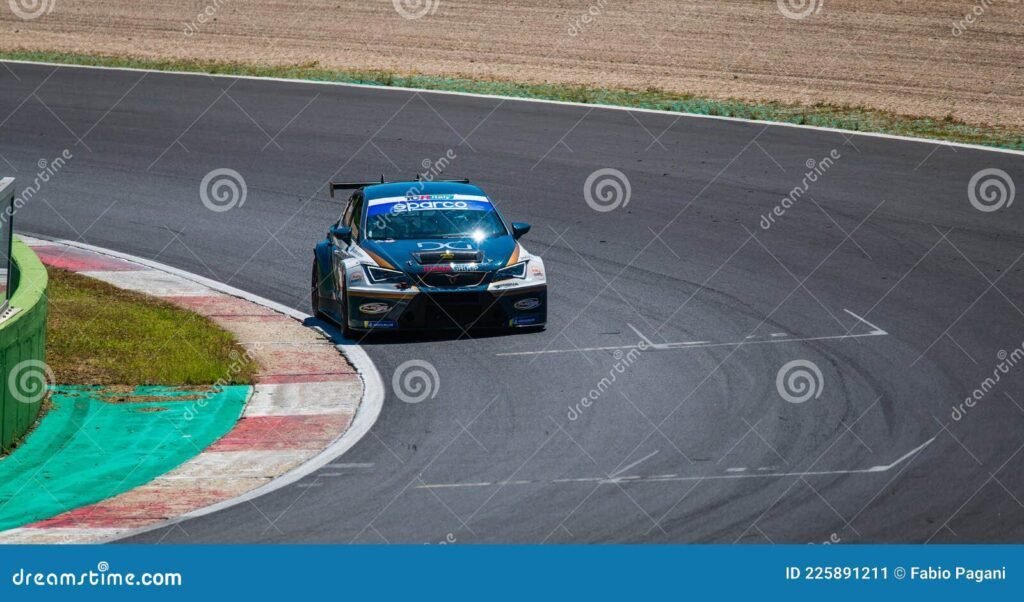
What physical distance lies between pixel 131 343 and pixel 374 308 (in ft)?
7.67

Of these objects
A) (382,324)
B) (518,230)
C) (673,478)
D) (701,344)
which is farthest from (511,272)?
(673,478)

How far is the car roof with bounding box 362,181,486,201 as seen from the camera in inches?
628

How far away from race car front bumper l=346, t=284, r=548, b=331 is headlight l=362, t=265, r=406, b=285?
0.51ft

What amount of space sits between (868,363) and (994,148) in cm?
1026

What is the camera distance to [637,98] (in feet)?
84.9

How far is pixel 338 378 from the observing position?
13.4 metres

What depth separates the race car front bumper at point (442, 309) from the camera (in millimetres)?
14453

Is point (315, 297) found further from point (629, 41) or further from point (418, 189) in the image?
point (629, 41)

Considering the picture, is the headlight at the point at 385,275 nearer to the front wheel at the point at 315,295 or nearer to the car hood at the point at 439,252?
the car hood at the point at 439,252

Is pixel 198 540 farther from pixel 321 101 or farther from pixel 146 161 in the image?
pixel 321 101

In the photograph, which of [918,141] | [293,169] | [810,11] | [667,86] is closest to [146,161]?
[293,169]

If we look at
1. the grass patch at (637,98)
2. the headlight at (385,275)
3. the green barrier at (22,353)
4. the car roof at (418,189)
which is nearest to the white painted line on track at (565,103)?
the grass patch at (637,98)

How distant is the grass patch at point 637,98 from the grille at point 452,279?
1088 centimetres

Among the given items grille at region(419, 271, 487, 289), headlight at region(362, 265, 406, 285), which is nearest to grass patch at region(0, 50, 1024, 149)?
grille at region(419, 271, 487, 289)
